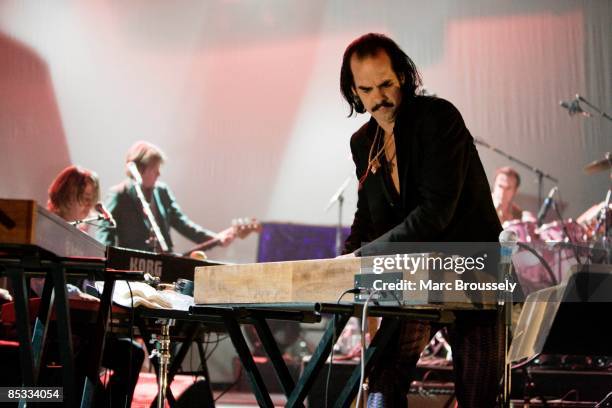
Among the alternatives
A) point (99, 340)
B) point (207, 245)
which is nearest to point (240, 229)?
point (207, 245)

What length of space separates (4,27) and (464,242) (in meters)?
6.29

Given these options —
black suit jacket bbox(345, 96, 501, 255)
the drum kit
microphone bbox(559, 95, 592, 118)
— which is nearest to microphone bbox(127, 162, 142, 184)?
the drum kit

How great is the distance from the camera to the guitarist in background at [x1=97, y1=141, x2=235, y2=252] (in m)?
6.82

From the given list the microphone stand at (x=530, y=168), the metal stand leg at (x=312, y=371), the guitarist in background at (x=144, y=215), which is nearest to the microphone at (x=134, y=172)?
the guitarist in background at (x=144, y=215)

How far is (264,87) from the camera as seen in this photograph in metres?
7.60

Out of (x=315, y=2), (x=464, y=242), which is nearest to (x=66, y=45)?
(x=315, y=2)

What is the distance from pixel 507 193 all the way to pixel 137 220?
3.32 metres

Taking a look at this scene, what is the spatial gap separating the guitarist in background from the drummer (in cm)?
244

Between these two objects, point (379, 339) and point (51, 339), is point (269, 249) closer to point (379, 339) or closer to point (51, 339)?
point (51, 339)

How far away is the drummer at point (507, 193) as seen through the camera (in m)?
7.23

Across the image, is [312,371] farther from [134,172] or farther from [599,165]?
[599,165]

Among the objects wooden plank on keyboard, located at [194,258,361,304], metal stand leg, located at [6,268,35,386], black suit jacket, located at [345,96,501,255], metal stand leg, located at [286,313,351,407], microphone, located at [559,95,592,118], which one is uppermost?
microphone, located at [559,95,592,118]

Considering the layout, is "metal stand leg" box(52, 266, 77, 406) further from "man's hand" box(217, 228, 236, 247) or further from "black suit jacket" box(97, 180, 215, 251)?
"man's hand" box(217, 228, 236, 247)

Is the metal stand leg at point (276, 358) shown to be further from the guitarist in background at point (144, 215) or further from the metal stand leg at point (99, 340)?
the guitarist in background at point (144, 215)
